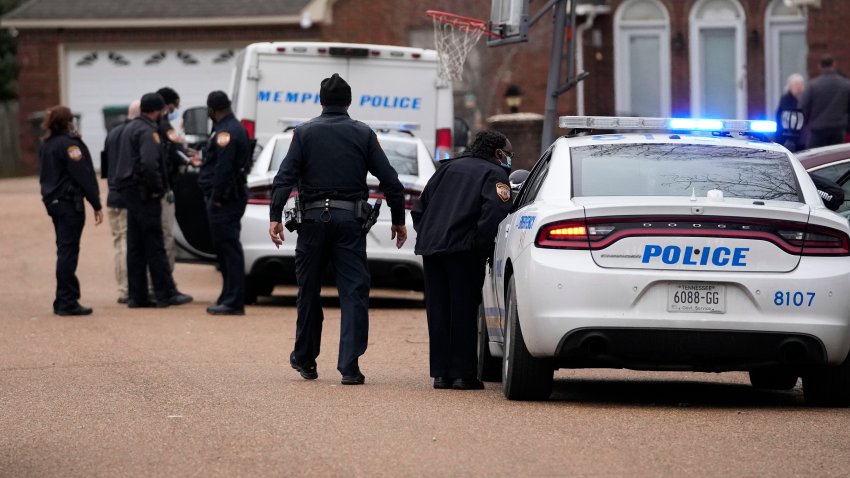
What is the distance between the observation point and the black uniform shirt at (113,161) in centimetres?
1585

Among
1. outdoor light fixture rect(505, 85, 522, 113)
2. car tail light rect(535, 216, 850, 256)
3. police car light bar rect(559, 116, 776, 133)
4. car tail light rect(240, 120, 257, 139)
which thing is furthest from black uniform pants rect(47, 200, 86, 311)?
outdoor light fixture rect(505, 85, 522, 113)

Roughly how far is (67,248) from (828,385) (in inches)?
319

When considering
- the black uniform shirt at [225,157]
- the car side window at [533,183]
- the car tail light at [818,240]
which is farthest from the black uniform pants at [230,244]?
the car tail light at [818,240]

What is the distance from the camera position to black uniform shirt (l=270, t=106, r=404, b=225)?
10086mm

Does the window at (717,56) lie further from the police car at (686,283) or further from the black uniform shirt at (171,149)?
the police car at (686,283)

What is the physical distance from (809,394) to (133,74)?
32556mm

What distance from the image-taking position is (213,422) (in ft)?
27.8

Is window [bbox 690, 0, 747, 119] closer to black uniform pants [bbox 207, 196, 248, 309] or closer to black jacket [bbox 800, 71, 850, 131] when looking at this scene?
black jacket [bbox 800, 71, 850, 131]

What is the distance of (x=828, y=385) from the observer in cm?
907

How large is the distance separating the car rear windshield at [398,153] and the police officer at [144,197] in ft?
3.47

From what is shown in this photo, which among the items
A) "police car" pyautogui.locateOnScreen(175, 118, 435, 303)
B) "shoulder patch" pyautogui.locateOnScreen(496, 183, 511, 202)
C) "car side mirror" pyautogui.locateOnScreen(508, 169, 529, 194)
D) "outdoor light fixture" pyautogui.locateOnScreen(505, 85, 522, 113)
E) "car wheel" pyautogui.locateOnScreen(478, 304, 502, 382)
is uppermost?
"outdoor light fixture" pyautogui.locateOnScreen(505, 85, 522, 113)

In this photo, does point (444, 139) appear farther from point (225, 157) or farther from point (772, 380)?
point (772, 380)

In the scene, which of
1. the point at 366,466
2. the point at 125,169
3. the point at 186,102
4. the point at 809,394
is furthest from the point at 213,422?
the point at 186,102

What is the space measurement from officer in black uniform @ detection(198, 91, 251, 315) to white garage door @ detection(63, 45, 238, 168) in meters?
25.0
